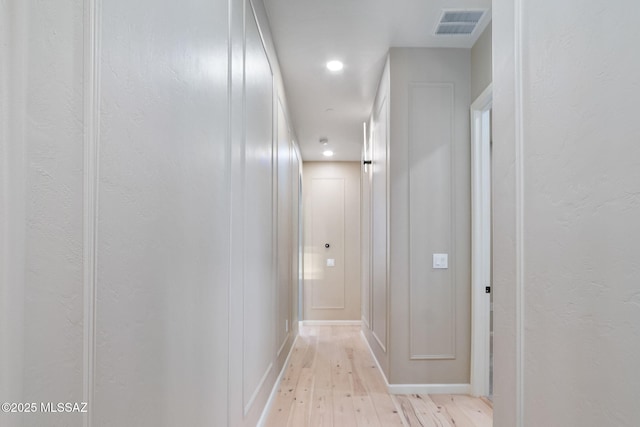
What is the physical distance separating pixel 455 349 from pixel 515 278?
8.20 ft

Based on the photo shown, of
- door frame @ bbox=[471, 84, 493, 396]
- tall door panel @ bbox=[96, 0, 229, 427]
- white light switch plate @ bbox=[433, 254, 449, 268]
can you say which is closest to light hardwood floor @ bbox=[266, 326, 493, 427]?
door frame @ bbox=[471, 84, 493, 396]

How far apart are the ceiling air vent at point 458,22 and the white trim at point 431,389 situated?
2.75 metres

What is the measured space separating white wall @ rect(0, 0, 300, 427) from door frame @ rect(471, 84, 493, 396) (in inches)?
87.1

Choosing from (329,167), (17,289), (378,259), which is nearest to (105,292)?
(17,289)

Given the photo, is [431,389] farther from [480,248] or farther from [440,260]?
[480,248]

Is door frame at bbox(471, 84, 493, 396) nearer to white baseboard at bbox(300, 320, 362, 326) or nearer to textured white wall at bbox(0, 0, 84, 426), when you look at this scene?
textured white wall at bbox(0, 0, 84, 426)

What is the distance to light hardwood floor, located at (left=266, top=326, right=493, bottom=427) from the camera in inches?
118

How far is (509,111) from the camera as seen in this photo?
133cm

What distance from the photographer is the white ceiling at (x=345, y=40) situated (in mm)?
2912

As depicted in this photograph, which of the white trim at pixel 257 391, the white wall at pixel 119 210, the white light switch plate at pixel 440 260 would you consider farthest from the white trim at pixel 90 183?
the white light switch plate at pixel 440 260

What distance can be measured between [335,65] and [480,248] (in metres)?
1.95

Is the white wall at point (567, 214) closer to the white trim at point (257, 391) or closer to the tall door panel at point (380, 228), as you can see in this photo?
the white trim at point (257, 391)

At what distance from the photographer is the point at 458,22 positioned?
3.14m

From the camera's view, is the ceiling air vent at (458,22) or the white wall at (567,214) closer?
the white wall at (567,214)
